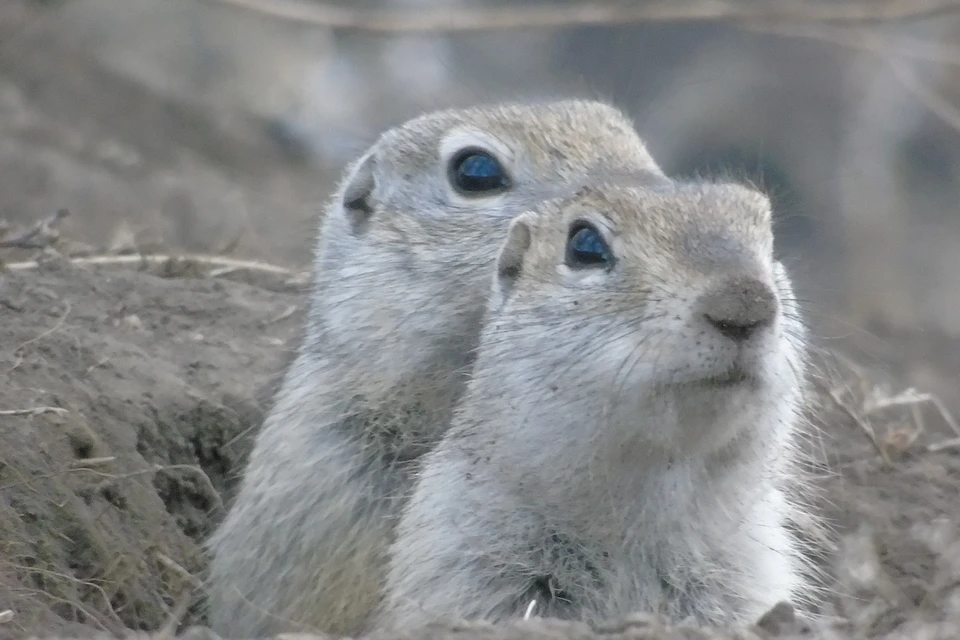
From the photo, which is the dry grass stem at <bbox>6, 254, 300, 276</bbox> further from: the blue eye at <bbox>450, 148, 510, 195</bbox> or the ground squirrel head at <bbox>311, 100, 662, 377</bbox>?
the blue eye at <bbox>450, 148, 510, 195</bbox>

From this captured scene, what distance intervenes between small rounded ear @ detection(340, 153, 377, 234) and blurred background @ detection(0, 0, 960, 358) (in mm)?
682

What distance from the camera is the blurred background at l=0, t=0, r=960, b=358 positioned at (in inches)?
267

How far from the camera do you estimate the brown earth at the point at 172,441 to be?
11.9ft

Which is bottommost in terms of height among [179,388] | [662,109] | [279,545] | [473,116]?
[279,545]

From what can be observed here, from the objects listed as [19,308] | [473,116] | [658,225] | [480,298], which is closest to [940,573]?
[658,225]

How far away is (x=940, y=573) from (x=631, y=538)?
688 mm

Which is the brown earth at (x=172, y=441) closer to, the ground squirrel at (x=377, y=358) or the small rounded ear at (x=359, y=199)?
the ground squirrel at (x=377, y=358)

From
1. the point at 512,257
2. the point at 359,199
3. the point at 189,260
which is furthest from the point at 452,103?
the point at 512,257

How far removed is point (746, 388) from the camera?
2936mm

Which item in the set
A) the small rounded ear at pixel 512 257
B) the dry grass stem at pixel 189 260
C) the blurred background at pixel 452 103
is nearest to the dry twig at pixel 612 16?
the blurred background at pixel 452 103

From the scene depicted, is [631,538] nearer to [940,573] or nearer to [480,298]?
[940,573]

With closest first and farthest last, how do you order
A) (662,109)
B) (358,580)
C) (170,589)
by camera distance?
1. (358,580)
2. (170,589)
3. (662,109)

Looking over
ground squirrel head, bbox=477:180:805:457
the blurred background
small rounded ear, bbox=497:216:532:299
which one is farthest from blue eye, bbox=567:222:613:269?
the blurred background

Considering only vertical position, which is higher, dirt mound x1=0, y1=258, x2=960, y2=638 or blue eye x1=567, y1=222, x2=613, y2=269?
blue eye x1=567, y1=222, x2=613, y2=269
